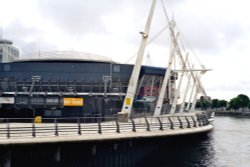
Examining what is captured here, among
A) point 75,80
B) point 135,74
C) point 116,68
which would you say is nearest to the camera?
point 135,74

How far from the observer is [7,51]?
146375mm

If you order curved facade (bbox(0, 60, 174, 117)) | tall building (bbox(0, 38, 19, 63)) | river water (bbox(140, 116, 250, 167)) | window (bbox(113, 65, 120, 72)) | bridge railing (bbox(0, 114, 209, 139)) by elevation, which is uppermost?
tall building (bbox(0, 38, 19, 63))

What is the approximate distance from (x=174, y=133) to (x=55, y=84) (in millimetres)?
41088

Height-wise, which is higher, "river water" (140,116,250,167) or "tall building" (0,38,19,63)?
"tall building" (0,38,19,63)

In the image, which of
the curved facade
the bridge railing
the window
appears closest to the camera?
the bridge railing

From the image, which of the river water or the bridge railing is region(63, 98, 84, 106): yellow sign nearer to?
the bridge railing

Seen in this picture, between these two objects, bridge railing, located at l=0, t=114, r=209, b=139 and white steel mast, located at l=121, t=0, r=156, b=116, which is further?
white steel mast, located at l=121, t=0, r=156, b=116

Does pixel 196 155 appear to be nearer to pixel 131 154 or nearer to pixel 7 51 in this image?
pixel 131 154

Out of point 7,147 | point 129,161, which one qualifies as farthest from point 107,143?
point 7,147

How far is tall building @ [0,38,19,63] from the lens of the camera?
142 metres

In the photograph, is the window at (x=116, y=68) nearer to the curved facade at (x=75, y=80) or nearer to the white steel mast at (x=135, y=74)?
the curved facade at (x=75, y=80)

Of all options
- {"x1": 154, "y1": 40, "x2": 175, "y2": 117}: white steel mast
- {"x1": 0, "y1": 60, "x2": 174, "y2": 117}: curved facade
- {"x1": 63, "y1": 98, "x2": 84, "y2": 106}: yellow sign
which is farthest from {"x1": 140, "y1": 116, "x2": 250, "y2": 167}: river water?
{"x1": 63, "y1": 98, "x2": 84, "y2": 106}: yellow sign

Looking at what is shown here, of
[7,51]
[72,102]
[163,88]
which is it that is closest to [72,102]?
[72,102]

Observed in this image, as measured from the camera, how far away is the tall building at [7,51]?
141812 millimetres
